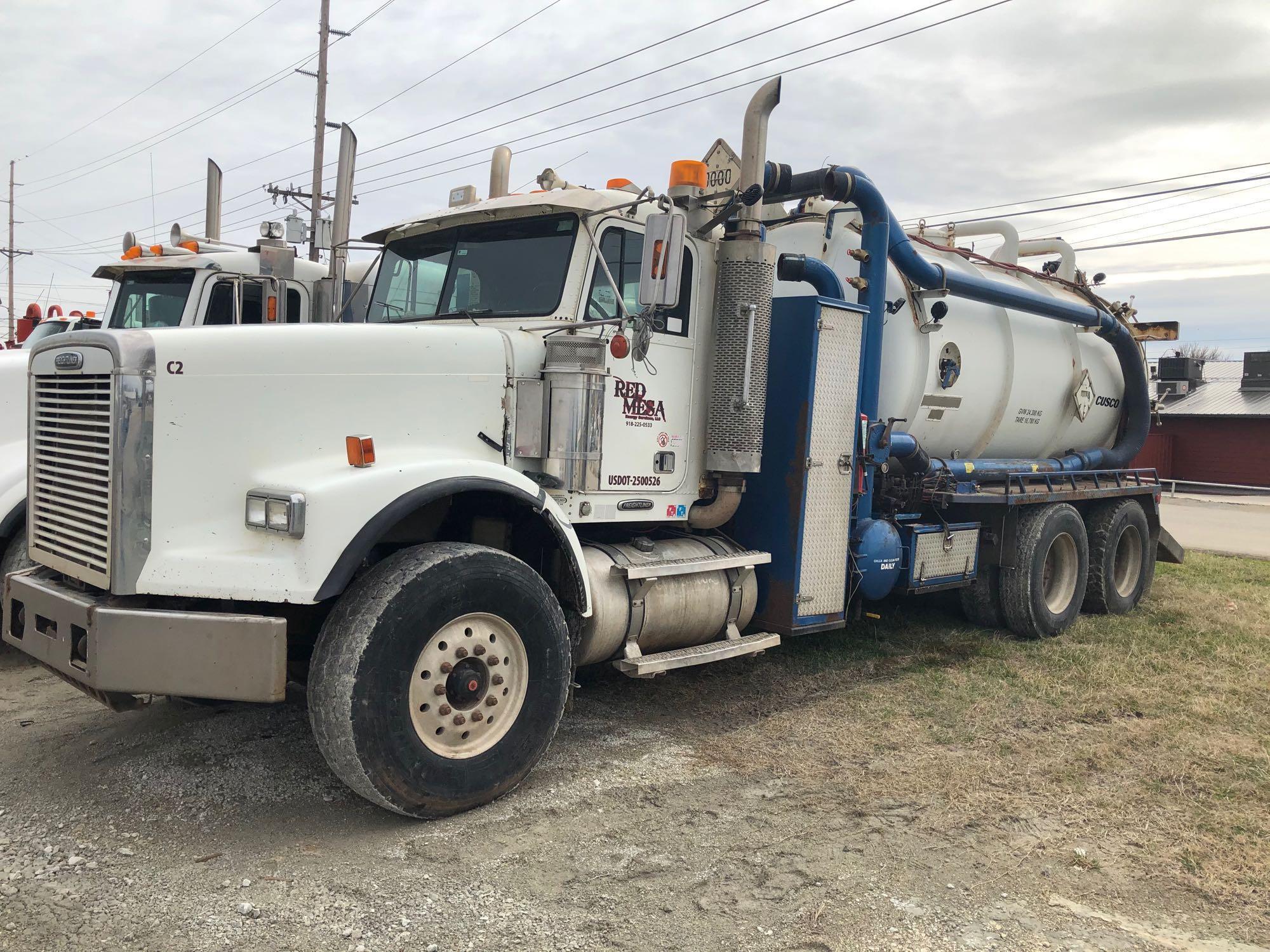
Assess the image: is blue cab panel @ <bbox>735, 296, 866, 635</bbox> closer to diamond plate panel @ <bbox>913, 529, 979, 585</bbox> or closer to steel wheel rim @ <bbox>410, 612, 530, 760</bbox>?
diamond plate panel @ <bbox>913, 529, 979, 585</bbox>

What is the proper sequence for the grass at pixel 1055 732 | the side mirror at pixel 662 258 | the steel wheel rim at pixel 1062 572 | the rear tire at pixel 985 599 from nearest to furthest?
the grass at pixel 1055 732 < the side mirror at pixel 662 258 < the rear tire at pixel 985 599 < the steel wheel rim at pixel 1062 572

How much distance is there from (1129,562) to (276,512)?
29.0 feet

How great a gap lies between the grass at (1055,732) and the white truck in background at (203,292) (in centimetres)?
372

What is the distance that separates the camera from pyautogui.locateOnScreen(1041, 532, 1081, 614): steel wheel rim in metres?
8.91

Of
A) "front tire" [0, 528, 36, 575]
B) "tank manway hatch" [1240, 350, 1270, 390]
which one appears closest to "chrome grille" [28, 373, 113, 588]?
"front tire" [0, 528, 36, 575]

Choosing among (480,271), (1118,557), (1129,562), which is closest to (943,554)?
(1118,557)

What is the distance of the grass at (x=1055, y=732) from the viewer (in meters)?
4.44

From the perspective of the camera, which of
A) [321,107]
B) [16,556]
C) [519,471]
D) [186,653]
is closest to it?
[186,653]

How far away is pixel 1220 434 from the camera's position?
33.8 metres

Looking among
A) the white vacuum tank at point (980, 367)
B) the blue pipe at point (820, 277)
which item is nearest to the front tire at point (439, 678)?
the white vacuum tank at point (980, 367)

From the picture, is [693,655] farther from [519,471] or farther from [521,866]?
[521,866]

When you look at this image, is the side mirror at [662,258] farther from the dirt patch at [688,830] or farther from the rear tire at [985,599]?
the rear tire at [985,599]

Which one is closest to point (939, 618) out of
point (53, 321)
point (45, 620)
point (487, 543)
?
point (487, 543)

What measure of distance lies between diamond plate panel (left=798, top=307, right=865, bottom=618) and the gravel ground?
5.44ft
